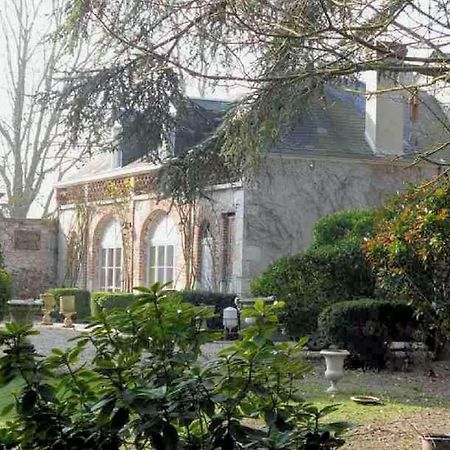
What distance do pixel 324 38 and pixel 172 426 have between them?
17.0ft

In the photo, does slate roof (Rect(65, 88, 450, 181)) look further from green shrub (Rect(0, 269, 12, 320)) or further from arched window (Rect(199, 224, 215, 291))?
green shrub (Rect(0, 269, 12, 320))

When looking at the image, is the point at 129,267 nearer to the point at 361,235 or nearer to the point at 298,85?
→ the point at 361,235

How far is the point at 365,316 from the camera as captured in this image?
14586mm

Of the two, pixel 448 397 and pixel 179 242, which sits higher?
pixel 179 242

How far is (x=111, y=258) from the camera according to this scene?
94.2 feet

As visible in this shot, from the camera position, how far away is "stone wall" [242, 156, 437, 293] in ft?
73.2

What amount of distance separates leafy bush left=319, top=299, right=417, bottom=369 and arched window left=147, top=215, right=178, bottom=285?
11.1 metres

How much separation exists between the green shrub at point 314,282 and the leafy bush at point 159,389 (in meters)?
11.6

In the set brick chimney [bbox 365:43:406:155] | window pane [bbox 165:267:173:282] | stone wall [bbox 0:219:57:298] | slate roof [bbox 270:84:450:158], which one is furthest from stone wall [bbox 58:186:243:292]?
brick chimney [bbox 365:43:406:155]

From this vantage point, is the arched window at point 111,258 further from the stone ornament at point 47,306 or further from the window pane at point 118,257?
the stone ornament at point 47,306

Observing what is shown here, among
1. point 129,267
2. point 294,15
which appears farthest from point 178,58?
point 129,267

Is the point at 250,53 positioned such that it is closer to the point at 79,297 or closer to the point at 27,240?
the point at 79,297

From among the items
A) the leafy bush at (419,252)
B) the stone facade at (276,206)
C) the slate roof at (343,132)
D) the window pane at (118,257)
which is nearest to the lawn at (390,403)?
the leafy bush at (419,252)

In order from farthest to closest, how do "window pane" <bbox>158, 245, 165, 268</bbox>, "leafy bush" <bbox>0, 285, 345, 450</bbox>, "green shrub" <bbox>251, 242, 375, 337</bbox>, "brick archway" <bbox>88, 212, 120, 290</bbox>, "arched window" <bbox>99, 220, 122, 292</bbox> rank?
"brick archway" <bbox>88, 212, 120, 290</bbox> → "arched window" <bbox>99, 220, 122, 292</bbox> → "window pane" <bbox>158, 245, 165, 268</bbox> → "green shrub" <bbox>251, 242, 375, 337</bbox> → "leafy bush" <bbox>0, 285, 345, 450</bbox>
